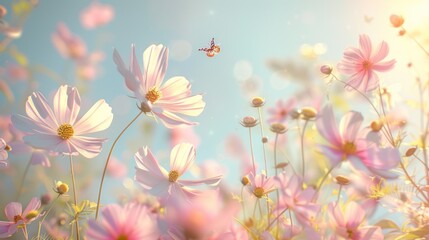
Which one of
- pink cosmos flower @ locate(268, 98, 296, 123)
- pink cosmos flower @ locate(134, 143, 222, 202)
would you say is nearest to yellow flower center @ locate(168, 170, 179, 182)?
pink cosmos flower @ locate(134, 143, 222, 202)

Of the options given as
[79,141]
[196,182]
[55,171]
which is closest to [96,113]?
[79,141]

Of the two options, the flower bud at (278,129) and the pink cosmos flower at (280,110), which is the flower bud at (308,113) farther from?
the pink cosmos flower at (280,110)

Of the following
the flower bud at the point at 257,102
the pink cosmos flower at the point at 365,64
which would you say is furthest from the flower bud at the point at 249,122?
the pink cosmos flower at the point at 365,64

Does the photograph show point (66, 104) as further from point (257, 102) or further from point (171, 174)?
point (257, 102)

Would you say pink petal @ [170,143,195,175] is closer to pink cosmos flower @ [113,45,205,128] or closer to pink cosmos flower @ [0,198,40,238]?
pink cosmos flower @ [113,45,205,128]

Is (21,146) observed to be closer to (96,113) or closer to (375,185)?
(96,113)
